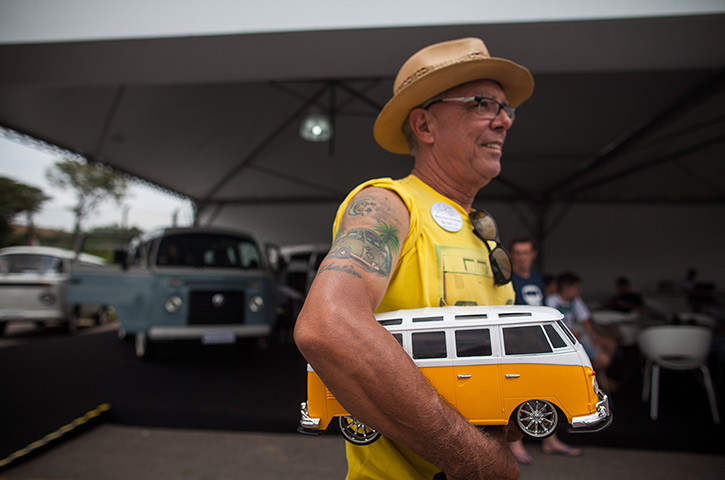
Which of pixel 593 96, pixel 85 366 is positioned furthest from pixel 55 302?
pixel 593 96

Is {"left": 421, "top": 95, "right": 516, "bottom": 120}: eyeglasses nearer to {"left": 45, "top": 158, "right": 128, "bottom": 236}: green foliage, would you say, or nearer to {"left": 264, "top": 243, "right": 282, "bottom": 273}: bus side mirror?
{"left": 264, "top": 243, "right": 282, "bottom": 273}: bus side mirror

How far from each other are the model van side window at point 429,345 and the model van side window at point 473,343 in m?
0.03

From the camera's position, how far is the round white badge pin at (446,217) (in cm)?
104

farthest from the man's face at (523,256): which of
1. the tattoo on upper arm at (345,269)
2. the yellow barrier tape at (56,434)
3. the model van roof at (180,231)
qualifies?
the model van roof at (180,231)

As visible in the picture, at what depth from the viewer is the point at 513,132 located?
855 cm

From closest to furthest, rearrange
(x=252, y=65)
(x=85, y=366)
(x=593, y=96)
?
1. (x=252, y=65)
2. (x=85, y=366)
3. (x=593, y=96)

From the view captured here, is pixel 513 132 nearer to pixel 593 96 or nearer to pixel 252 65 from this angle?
pixel 593 96

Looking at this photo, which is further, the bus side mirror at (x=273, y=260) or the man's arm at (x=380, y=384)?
the bus side mirror at (x=273, y=260)

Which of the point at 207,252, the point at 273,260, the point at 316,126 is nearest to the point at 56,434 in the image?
the point at 207,252

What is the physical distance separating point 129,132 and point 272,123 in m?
2.85

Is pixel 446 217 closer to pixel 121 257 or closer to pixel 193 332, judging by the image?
pixel 193 332

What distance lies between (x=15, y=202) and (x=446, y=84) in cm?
1856

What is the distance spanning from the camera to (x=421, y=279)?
95 cm

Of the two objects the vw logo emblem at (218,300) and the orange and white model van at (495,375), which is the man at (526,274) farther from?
the vw logo emblem at (218,300)
